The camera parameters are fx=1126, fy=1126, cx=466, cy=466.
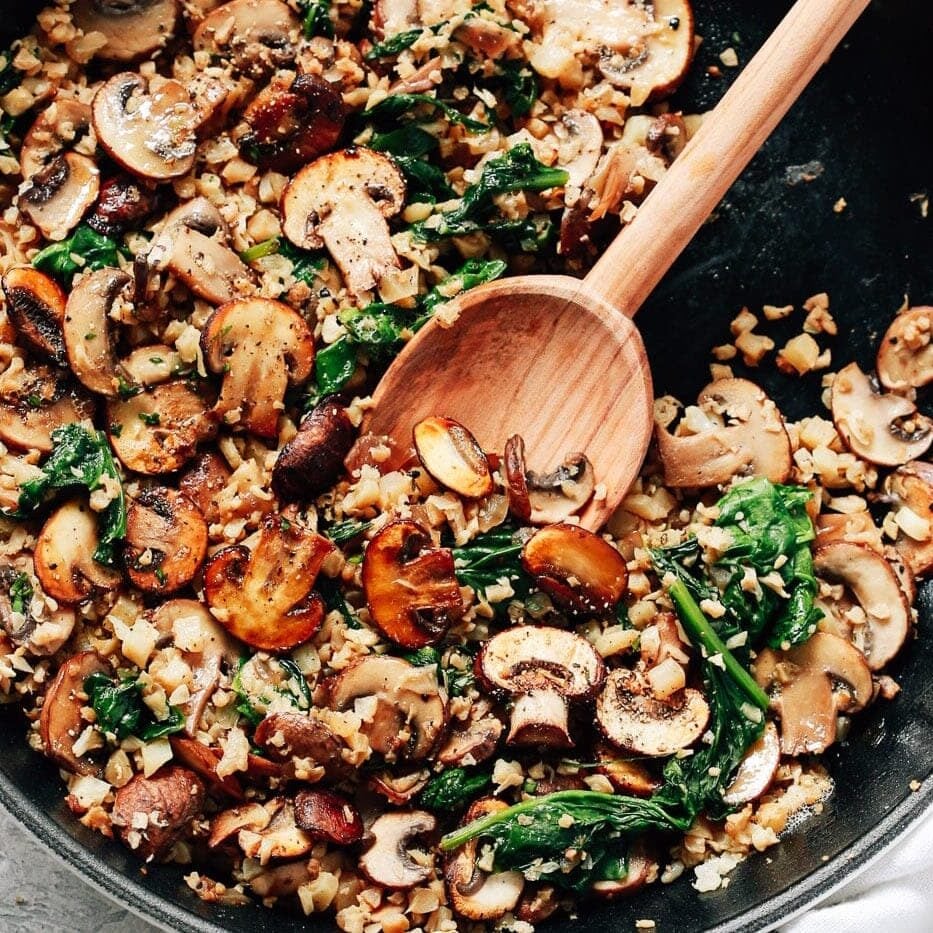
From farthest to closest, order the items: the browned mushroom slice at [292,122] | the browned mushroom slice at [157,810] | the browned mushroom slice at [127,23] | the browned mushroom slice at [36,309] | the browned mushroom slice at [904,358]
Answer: the browned mushroom slice at [904,358] → the browned mushroom slice at [127,23] → the browned mushroom slice at [292,122] → the browned mushroom slice at [36,309] → the browned mushroom slice at [157,810]

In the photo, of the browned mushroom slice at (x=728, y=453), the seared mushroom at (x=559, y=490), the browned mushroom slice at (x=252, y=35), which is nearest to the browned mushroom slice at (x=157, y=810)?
the seared mushroom at (x=559, y=490)

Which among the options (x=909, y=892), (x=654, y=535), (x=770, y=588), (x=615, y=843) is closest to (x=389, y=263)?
(x=654, y=535)

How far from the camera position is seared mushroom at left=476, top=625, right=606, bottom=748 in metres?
3.08

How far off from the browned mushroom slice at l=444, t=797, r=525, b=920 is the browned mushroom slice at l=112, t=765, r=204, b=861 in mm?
720

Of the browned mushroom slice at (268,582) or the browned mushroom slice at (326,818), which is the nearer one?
the browned mushroom slice at (326,818)

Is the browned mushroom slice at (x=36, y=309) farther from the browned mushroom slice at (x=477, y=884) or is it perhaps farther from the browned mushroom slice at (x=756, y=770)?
the browned mushroom slice at (x=756, y=770)

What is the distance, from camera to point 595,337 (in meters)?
3.25

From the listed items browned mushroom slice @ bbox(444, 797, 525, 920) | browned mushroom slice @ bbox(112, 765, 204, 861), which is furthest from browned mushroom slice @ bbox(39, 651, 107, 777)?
browned mushroom slice @ bbox(444, 797, 525, 920)

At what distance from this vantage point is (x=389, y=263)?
3.26 m

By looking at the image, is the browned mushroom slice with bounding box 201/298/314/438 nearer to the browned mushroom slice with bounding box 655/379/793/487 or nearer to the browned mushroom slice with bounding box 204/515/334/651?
the browned mushroom slice with bounding box 204/515/334/651

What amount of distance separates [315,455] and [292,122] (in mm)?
985

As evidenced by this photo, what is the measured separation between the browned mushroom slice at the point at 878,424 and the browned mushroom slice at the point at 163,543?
6.47ft

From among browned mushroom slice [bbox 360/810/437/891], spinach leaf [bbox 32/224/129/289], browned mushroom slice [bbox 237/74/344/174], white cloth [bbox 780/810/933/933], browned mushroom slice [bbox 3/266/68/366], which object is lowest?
browned mushroom slice [bbox 360/810/437/891]

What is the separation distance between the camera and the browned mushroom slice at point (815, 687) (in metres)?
3.22
